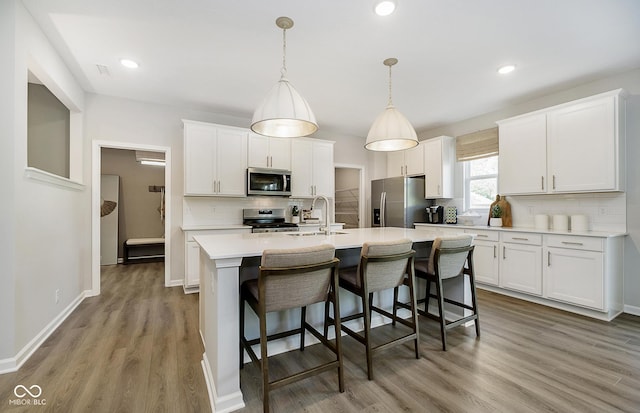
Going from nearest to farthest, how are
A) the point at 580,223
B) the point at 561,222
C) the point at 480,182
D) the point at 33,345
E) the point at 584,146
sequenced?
the point at 33,345, the point at 584,146, the point at 580,223, the point at 561,222, the point at 480,182

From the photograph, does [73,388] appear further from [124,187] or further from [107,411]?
[124,187]

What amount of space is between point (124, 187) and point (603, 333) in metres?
7.98

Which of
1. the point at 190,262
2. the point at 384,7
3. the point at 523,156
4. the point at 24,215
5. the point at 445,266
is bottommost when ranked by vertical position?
the point at 190,262

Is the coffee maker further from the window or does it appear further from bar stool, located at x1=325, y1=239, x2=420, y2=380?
bar stool, located at x1=325, y1=239, x2=420, y2=380

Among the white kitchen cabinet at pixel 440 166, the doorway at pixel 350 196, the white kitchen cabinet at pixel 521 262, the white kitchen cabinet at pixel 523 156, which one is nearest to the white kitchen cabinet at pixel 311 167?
the doorway at pixel 350 196

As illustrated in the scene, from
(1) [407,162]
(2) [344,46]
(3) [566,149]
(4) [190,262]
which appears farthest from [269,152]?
(3) [566,149]

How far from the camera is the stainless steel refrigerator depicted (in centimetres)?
493

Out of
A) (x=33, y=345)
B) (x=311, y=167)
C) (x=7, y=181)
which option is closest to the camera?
(x=7, y=181)

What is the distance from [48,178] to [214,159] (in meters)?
1.88

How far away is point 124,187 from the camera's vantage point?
6.34m

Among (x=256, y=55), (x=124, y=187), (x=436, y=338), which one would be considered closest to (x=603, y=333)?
(x=436, y=338)

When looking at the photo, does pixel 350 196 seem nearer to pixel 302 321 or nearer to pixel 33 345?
pixel 302 321

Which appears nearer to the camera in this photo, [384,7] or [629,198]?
[384,7]

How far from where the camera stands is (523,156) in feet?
12.3
